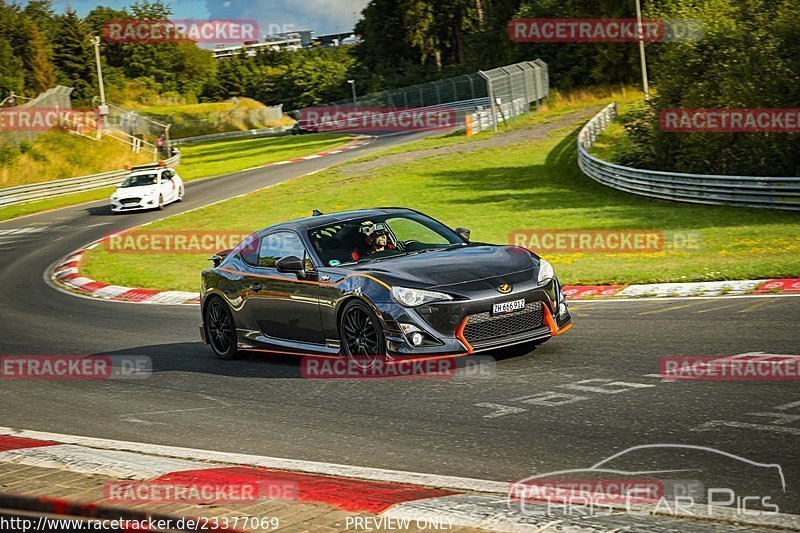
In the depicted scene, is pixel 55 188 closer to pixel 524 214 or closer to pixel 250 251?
pixel 524 214

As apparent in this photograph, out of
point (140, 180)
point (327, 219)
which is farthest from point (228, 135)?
point (327, 219)

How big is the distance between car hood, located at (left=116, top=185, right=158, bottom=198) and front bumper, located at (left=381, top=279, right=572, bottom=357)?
1127 inches

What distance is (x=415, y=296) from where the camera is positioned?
901cm

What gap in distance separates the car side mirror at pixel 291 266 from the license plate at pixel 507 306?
6.81ft

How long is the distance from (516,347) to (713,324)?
203 cm

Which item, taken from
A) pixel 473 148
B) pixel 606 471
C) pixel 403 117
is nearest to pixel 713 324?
pixel 606 471

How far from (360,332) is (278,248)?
1.83 m

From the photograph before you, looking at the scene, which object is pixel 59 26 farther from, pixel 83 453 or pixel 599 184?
pixel 83 453

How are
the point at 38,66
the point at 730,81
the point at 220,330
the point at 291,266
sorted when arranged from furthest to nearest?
the point at 38,66, the point at 730,81, the point at 220,330, the point at 291,266

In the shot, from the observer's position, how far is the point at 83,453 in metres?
7.11

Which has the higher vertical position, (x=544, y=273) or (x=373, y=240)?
(x=373, y=240)

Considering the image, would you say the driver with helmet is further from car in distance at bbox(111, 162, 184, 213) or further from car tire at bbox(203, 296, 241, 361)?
car in distance at bbox(111, 162, 184, 213)

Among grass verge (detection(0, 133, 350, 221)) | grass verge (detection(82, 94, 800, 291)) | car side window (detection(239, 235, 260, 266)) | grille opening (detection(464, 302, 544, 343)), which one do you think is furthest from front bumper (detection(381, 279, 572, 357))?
grass verge (detection(0, 133, 350, 221))

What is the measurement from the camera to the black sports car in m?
8.95
